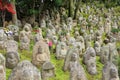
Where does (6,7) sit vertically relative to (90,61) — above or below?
above

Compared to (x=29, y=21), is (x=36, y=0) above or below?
above

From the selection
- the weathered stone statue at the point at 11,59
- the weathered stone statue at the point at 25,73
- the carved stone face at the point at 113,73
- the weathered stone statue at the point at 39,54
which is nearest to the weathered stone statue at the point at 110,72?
the carved stone face at the point at 113,73

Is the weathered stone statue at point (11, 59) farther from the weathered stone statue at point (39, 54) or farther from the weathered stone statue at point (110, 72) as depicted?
the weathered stone statue at point (110, 72)

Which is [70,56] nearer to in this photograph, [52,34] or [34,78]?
[34,78]

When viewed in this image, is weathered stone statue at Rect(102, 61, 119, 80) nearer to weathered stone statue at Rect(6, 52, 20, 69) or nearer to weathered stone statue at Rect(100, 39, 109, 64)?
weathered stone statue at Rect(100, 39, 109, 64)

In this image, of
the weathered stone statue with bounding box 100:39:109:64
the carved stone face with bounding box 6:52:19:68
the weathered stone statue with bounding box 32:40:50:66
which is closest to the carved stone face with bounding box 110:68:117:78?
the weathered stone statue with bounding box 32:40:50:66

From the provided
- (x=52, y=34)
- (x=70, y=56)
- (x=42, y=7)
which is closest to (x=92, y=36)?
(x=52, y=34)

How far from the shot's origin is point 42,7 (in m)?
23.7

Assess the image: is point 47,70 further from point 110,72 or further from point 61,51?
point 61,51

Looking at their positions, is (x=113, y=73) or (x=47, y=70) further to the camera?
(x=47, y=70)

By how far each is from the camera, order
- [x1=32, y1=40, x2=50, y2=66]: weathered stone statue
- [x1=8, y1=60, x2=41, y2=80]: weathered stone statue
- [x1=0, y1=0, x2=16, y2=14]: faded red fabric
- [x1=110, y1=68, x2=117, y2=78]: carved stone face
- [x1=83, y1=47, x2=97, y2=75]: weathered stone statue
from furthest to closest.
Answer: [x1=0, y1=0, x2=16, y2=14]: faded red fabric
[x1=83, y1=47, x2=97, y2=75]: weathered stone statue
[x1=32, y1=40, x2=50, y2=66]: weathered stone statue
[x1=110, y1=68, x2=117, y2=78]: carved stone face
[x1=8, y1=60, x2=41, y2=80]: weathered stone statue

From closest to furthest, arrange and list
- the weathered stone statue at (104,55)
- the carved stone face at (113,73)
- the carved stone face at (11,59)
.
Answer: the carved stone face at (113,73) < the carved stone face at (11,59) < the weathered stone statue at (104,55)

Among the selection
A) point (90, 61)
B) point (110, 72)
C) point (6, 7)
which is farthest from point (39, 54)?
point (6, 7)

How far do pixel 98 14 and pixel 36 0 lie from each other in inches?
397
